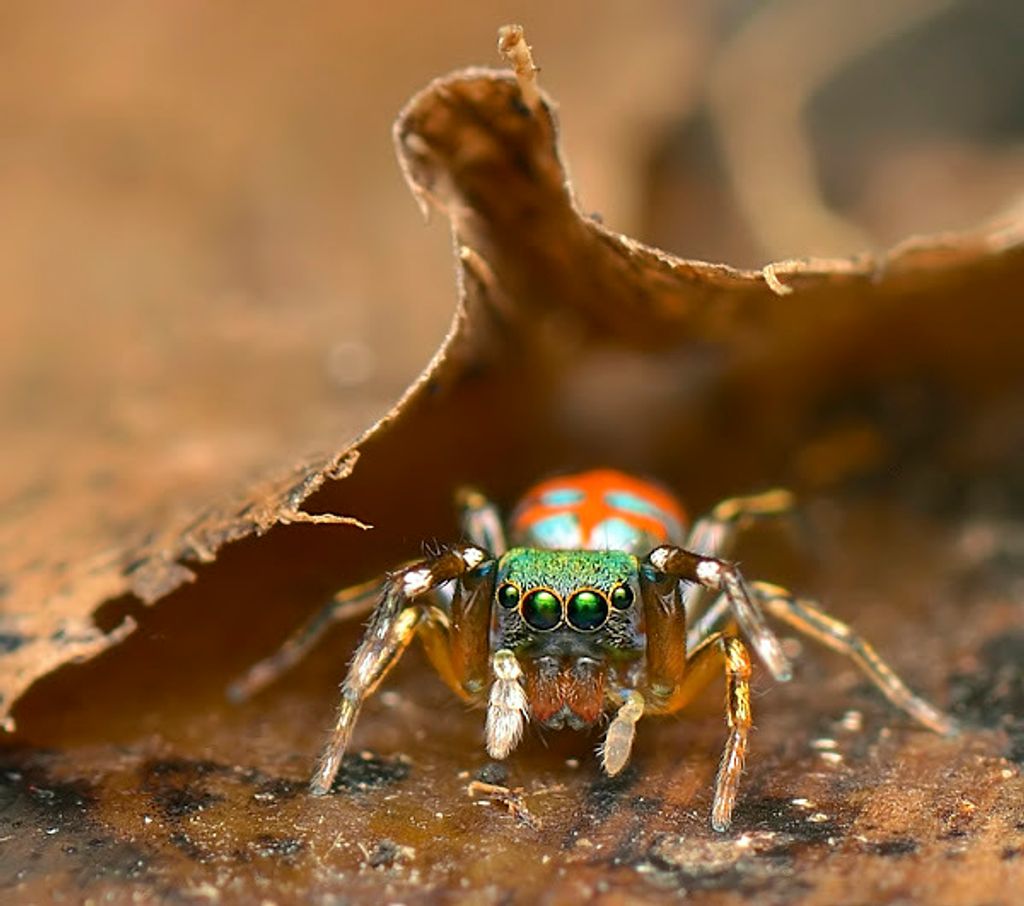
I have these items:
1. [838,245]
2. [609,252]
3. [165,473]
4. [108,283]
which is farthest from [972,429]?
[108,283]

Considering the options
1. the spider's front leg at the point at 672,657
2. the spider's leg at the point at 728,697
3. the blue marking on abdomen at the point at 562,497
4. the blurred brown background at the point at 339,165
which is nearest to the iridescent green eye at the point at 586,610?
the spider's front leg at the point at 672,657

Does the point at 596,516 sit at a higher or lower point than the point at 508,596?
higher

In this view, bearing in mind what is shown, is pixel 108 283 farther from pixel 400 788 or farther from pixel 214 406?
pixel 400 788

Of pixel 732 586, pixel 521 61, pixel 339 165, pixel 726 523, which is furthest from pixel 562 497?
pixel 339 165

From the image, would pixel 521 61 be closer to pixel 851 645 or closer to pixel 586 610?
pixel 586 610

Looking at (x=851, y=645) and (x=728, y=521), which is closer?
(x=851, y=645)

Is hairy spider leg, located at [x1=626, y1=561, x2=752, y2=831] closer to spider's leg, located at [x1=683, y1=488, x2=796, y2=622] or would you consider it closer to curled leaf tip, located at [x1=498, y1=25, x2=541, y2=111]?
spider's leg, located at [x1=683, y1=488, x2=796, y2=622]

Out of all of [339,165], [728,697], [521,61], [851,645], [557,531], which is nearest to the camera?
[521,61]
